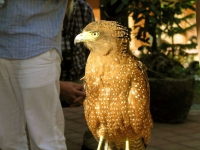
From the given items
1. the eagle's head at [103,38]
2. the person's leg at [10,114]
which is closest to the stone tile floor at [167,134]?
the person's leg at [10,114]

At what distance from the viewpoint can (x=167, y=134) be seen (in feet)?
18.5

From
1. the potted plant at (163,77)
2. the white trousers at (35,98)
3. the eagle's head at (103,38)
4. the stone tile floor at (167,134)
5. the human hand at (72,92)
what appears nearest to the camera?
the eagle's head at (103,38)

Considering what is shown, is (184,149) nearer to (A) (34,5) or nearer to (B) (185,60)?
(A) (34,5)

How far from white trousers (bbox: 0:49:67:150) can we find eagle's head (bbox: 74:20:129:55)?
0.90m

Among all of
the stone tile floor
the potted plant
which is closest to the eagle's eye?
the stone tile floor

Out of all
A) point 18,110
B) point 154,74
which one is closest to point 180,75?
point 154,74

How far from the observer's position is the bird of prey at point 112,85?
99.6 inches

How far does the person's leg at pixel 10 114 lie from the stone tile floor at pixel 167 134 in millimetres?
1466

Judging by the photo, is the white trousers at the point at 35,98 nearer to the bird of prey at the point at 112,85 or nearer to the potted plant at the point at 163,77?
the bird of prey at the point at 112,85

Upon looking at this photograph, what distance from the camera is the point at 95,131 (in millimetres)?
2676

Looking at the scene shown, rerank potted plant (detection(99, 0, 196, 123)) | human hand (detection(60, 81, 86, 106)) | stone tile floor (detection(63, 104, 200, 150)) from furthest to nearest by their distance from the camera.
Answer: potted plant (detection(99, 0, 196, 123)), stone tile floor (detection(63, 104, 200, 150)), human hand (detection(60, 81, 86, 106))

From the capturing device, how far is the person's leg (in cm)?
345

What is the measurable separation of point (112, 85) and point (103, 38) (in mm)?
240

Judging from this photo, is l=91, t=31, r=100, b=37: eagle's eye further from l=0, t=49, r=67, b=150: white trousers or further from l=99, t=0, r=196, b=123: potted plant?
l=99, t=0, r=196, b=123: potted plant
